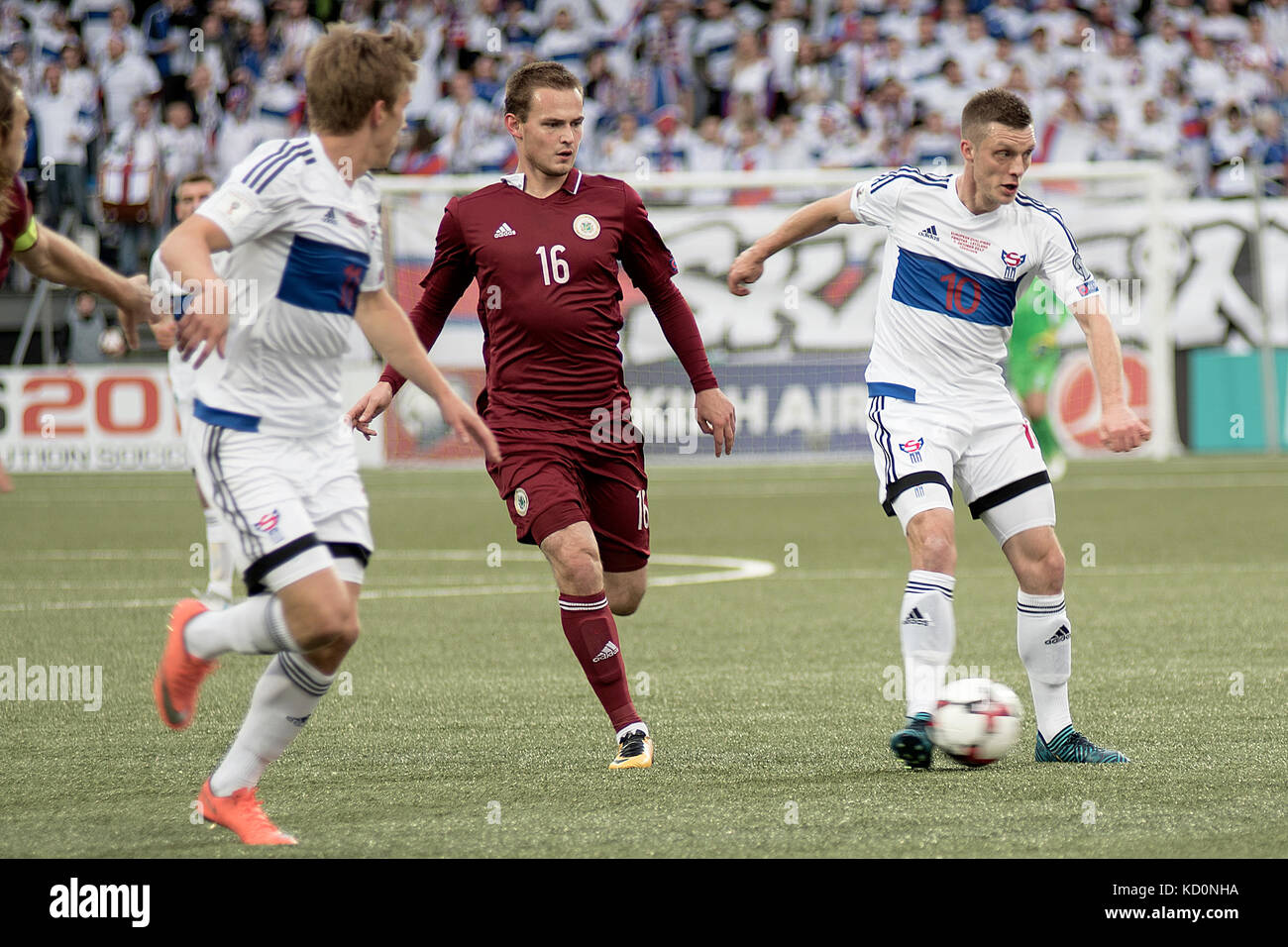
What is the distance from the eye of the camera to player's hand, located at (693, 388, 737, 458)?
6.20 metres

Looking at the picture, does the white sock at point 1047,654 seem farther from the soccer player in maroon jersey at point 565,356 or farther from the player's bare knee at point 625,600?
the player's bare knee at point 625,600

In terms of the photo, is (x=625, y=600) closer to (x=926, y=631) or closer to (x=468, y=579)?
(x=926, y=631)

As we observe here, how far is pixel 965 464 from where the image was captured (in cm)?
593

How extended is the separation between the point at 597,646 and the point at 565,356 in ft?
3.22

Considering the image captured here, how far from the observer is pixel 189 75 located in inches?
Result: 858

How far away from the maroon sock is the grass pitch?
205 mm

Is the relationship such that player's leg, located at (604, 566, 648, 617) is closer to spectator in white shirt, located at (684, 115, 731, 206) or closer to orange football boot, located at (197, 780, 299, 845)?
orange football boot, located at (197, 780, 299, 845)

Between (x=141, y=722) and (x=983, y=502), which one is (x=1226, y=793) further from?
(x=141, y=722)

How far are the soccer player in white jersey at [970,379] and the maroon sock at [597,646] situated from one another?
Answer: 94 centimetres

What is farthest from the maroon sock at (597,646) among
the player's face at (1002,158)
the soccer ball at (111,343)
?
the soccer ball at (111,343)

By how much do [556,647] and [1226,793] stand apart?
4.11m

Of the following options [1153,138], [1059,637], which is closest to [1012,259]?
[1059,637]

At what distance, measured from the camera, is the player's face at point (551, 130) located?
5992 mm
